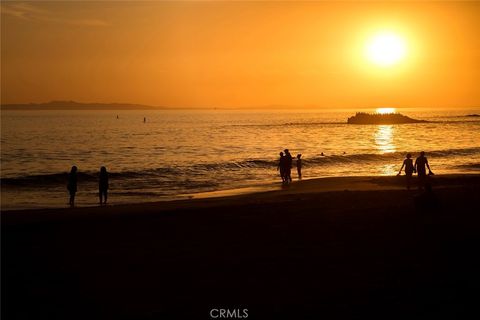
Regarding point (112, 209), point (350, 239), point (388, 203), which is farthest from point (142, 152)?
point (350, 239)

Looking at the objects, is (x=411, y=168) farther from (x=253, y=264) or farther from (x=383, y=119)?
(x=383, y=119)

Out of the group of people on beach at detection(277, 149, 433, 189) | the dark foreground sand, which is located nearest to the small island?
the group of people on beach at detection(277, 149, 433, 189)

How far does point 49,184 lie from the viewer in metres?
32.5

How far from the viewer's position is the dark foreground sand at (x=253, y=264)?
725 cm

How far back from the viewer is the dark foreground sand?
7246mm

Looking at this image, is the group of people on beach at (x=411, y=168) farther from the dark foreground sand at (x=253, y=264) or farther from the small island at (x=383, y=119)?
the small island at (x=383, y=119)

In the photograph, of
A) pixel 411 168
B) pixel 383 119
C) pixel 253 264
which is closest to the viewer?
pixel 253 264

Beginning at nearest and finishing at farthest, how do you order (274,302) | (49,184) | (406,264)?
(274,302)
(406,264)
(49,184)

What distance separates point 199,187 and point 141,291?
22.5m

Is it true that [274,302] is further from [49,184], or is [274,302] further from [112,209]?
[49,184]

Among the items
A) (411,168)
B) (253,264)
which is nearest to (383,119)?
(411,168)

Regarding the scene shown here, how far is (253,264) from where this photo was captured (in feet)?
30.4

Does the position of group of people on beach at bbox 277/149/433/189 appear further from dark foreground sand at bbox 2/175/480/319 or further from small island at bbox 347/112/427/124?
small island at bbox 347/112/427/124

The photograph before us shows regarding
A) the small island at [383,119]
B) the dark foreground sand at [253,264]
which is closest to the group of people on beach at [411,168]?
the dark foreground sand at [253,264]
